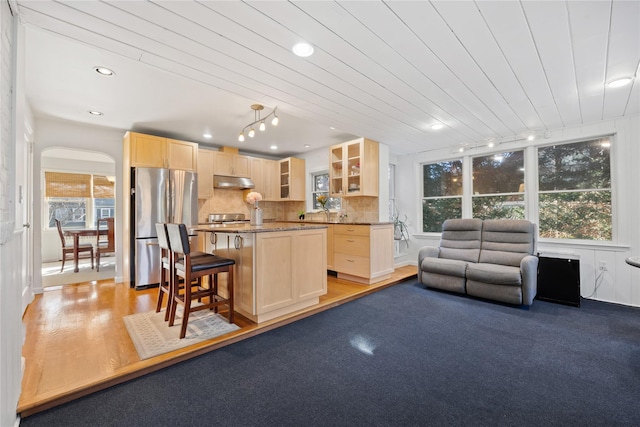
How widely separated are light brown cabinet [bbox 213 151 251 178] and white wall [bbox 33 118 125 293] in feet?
4.71

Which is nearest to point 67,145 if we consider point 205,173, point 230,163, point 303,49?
point 205,173

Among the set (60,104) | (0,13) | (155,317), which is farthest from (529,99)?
(60,104)

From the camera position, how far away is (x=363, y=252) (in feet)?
13.6

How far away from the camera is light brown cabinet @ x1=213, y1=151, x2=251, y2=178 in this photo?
5023 millimetres

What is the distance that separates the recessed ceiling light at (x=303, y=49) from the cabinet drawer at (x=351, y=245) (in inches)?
107

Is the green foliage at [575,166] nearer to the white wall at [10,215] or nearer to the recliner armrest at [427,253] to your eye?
the recliner armrest at [427,253]

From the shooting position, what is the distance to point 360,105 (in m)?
3.02

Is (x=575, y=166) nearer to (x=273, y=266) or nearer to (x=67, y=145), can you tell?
(x=273, y=266)

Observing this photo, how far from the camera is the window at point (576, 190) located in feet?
11.8

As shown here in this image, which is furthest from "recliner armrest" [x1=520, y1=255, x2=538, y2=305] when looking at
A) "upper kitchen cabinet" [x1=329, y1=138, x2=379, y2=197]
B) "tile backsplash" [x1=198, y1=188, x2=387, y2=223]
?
"upper kitchen cabinet" [x1=329, y1=138, x2=379, y2=197]

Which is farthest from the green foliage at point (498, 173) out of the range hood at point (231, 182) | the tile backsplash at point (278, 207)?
the range hood at point (231, 182)

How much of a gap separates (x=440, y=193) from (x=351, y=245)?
2131 mm

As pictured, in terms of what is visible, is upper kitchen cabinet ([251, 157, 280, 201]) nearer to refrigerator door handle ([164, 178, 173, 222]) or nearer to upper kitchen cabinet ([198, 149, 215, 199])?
upper kitchen cabinet ([198, 149, 215, 199])

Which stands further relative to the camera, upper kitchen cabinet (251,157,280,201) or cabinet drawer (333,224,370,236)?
upper kitchen cabinet (251,157,280,201)
